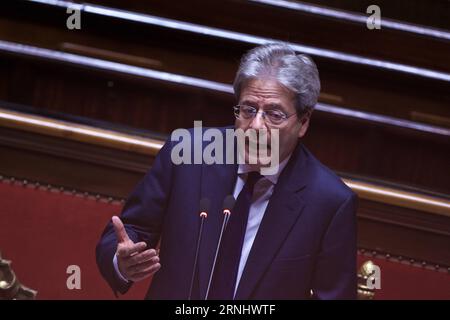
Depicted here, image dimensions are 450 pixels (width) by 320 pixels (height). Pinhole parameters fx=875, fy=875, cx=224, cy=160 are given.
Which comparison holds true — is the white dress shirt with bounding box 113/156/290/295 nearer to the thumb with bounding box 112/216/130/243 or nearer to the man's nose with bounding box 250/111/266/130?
the man's nose with bounding box 250/111/266/130

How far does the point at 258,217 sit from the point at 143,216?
229 mm

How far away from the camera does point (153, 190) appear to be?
5.78 ft

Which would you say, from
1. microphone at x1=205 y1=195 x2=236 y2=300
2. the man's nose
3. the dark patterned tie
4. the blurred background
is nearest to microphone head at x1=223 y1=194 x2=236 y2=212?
microphone at x1=205 y1=195 x2=236 y2=300

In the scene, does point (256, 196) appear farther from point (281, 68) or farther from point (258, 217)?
point (281, 68)

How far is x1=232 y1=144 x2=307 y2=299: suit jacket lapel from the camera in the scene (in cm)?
166

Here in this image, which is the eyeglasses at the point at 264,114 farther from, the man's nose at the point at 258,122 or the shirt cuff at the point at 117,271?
the shirt cuff at the point at 117,271

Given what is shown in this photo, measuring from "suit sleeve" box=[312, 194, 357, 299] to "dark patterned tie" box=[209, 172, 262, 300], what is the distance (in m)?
0.16

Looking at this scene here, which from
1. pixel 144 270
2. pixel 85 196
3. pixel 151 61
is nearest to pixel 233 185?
pixel 144 270

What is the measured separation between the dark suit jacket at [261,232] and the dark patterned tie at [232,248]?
0.07 ft
